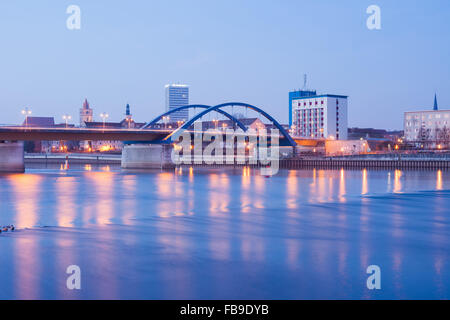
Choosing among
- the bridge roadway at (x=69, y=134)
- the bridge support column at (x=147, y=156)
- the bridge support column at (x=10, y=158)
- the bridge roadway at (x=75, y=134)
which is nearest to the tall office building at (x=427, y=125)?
the bridge support column at (x=147, y=156)

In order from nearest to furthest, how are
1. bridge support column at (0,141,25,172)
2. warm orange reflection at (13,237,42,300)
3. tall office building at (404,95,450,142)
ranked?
warm orange reflection at (13,237,42,300)
bridge support column at (0,141,25,172)
tall office building at (404,95,450,142)

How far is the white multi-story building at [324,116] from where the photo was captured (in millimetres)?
144625

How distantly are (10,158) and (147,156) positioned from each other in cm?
1894

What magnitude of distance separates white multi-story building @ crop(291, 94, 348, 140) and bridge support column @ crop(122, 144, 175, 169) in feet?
246

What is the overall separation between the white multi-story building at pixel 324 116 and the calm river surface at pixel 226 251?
122350 mm

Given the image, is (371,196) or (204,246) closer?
(204,246)

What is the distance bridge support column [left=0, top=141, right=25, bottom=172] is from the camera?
64.5m

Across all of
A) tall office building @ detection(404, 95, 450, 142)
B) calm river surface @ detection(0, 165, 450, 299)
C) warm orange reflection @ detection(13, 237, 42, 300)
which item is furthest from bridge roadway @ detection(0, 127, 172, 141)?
tall office building @ detection(404, 95, 450, 142)

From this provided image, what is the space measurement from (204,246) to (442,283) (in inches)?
240

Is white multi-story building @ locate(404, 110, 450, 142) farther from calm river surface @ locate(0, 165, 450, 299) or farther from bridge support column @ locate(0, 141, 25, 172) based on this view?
calm river surface @ locate(0, 165, 450, 299)

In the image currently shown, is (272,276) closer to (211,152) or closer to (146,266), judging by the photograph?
Answer: (146,266)

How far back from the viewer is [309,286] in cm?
949

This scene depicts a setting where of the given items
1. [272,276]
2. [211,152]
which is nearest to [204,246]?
[272,276]

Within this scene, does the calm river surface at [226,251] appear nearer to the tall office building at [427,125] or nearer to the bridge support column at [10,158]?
the bridge support column at [10,158]
